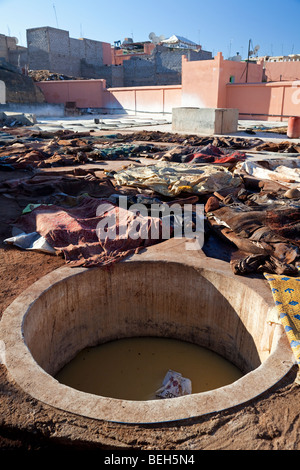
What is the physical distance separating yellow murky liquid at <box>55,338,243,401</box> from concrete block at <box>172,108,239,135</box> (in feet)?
35.9

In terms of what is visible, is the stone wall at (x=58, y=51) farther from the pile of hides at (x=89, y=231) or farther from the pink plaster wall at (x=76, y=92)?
the pile of hides at (x=89, y=231)

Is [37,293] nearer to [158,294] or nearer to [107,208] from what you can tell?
[158,294]

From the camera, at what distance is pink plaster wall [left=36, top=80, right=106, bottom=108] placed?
2550 centimetres

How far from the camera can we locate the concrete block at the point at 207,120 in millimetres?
14109

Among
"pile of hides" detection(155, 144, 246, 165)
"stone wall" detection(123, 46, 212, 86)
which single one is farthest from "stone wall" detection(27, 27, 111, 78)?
"pile of hides" detection(155, 144, 246, 165)

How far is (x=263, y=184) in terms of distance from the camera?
23.8 feet

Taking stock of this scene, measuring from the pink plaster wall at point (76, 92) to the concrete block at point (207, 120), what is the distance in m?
11.9

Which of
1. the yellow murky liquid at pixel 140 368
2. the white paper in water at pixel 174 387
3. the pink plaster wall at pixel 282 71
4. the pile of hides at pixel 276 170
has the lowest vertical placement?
the yellow murky liquid at pixel 140 368

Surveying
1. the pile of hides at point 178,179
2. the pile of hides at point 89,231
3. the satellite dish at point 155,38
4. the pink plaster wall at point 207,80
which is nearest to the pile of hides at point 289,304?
the pile of hides at point 89,231

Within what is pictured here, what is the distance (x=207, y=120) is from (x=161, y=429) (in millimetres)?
13228

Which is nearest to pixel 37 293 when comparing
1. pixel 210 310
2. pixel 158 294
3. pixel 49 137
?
pixel 158 294

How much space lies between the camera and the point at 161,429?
2.35 m

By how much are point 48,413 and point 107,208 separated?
353 centimetres

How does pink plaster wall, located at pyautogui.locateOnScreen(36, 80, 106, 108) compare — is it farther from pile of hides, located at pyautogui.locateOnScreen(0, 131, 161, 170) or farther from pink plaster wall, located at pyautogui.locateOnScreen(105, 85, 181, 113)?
pile of hides, located at pyautogui.locateOnScreen(0, 131, 161, 170)
